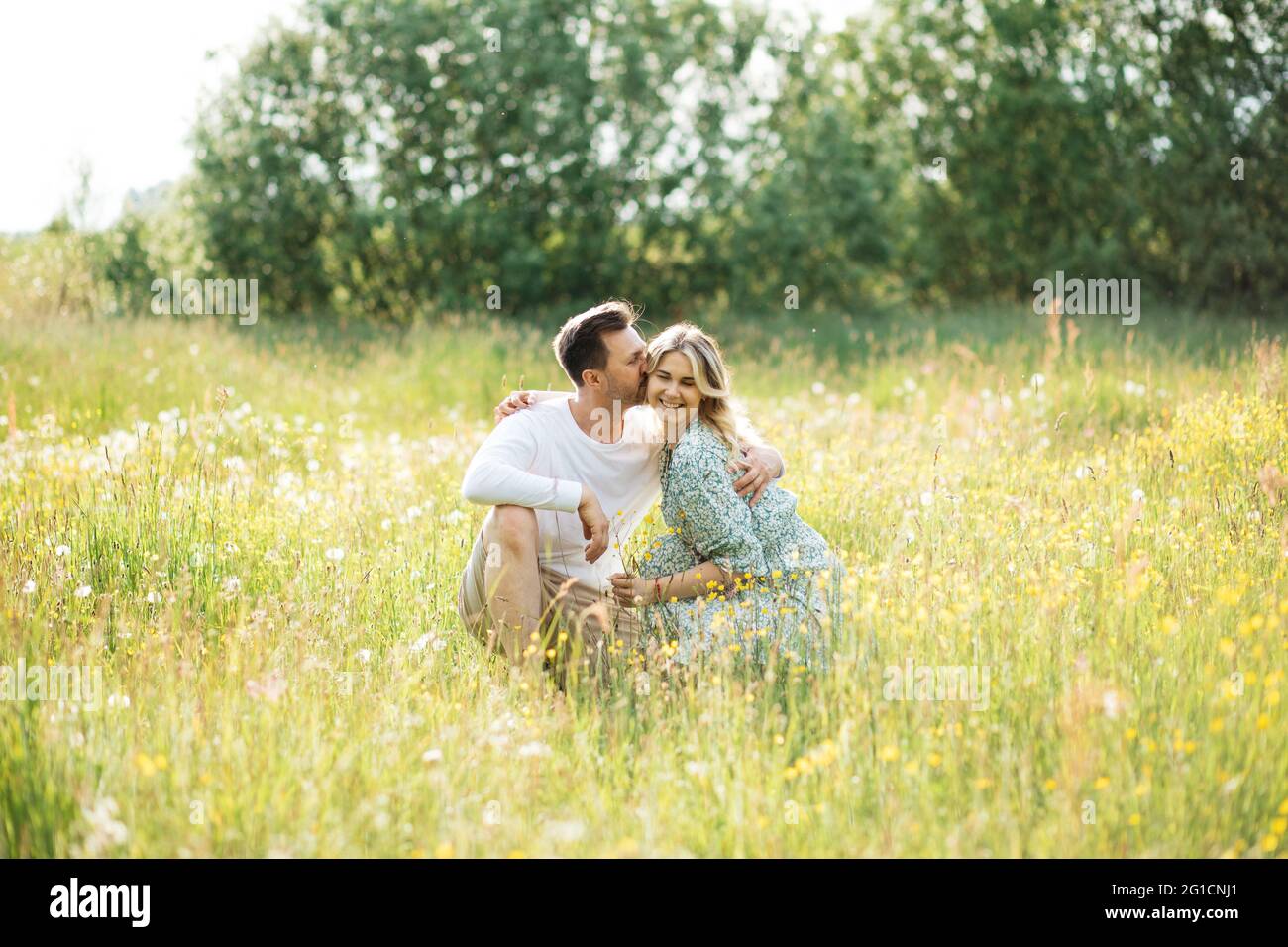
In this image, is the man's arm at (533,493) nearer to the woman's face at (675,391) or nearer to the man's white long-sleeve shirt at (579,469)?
the man's white long-sleeve shirt at (579,469)

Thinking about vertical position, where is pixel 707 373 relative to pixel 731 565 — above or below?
above

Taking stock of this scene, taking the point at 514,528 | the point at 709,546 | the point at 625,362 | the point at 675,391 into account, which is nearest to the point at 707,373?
the point at 675,391

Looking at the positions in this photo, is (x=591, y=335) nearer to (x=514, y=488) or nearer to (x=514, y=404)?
(x=514, y=404)

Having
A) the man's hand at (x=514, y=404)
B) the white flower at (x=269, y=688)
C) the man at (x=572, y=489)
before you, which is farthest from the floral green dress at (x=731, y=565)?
the white flower at (x=269, y=688)

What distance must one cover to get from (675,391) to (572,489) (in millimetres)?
538

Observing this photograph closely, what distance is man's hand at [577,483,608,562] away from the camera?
13.8ft

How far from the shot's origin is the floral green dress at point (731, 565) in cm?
399

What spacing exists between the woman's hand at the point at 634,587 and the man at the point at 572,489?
122 mm

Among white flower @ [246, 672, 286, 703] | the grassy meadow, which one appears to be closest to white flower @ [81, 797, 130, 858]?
the grassy meadow

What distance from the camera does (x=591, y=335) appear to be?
4.50m

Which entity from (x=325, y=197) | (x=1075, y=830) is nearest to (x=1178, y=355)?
(x=1075, y=830)

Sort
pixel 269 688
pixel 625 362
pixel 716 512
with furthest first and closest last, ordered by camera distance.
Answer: pixel 625 362 → pixel 716 512 → pixel 269 688

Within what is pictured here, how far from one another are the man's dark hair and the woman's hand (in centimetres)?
84
